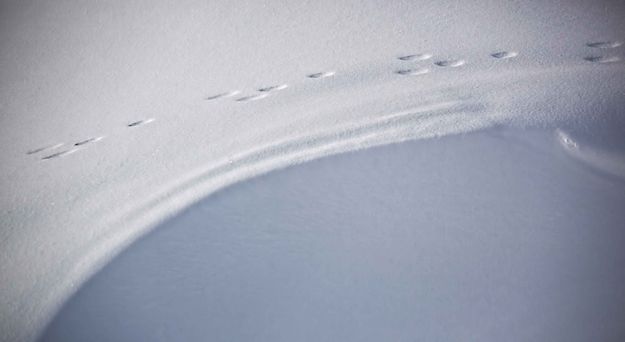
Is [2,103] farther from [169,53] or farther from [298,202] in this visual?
[298,202]

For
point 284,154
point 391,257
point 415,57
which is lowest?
point 391,257

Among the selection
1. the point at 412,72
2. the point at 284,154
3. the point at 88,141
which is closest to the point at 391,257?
the point at 284,154

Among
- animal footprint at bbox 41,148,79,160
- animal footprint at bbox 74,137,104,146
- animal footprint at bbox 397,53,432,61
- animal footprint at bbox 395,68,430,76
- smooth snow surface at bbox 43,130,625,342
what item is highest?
animal footprint at bbox 397,53,432,61

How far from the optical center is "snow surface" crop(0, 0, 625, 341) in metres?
0.99

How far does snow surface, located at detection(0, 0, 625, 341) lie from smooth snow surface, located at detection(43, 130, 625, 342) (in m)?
0.03

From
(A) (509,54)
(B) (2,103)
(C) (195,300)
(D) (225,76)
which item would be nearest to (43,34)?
(B) (2,103)

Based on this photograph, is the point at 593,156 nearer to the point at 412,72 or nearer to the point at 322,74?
the point at 412,72

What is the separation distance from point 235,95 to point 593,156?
0.69 meters

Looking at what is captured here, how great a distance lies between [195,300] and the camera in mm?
892

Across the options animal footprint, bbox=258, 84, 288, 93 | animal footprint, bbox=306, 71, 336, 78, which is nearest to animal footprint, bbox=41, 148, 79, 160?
Answer: animal footprint, bbox=258, 84, 288, 93

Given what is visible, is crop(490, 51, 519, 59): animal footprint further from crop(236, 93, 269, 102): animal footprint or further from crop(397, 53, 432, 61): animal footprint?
crop(236, 93, 269, 102): animal footprint

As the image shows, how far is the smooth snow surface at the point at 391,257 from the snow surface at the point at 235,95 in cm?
3

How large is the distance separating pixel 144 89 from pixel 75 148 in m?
0.18

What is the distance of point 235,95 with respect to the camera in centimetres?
112
